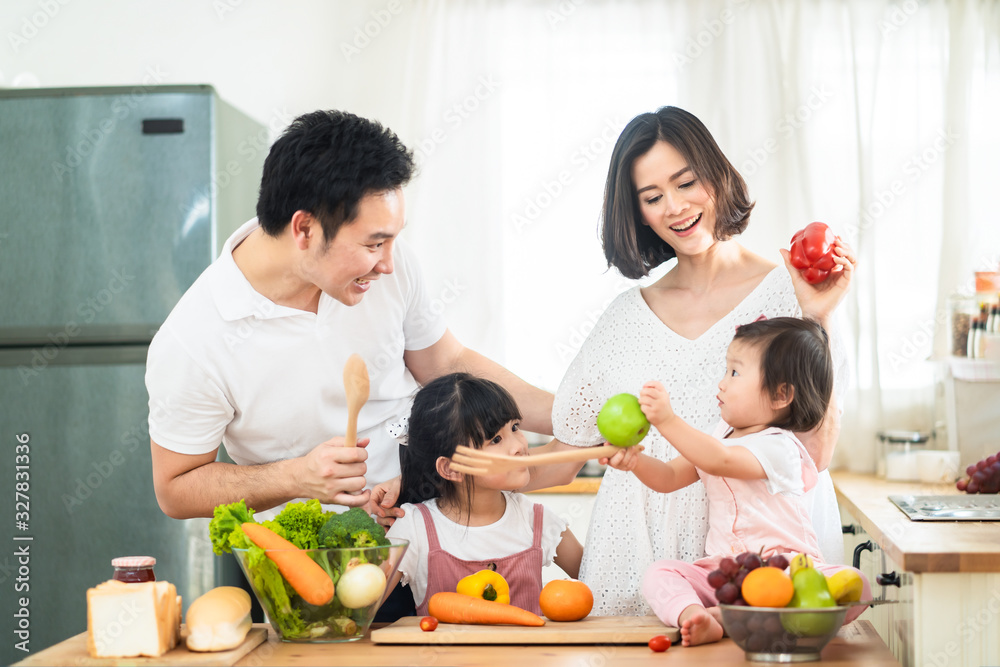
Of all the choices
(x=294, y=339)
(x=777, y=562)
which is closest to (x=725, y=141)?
(x=294, y=339)

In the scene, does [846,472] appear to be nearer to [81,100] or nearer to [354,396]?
[354,396]

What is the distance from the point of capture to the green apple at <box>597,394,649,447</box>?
118 cm

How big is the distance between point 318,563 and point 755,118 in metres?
2.51

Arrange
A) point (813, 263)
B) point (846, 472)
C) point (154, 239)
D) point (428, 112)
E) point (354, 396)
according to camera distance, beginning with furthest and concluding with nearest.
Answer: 1. point (428, 112)
2. point (846, 472)
3. point (154, 239)
4. point (813, 263)
5. point (354, 396)

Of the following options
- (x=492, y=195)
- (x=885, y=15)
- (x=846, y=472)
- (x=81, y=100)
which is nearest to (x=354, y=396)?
(x=81, y=100)

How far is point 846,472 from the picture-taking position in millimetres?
3008

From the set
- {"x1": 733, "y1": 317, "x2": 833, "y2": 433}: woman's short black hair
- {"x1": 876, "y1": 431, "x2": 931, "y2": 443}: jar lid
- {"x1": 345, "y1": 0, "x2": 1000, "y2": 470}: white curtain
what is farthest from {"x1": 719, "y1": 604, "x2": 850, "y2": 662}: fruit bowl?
{"x1": 345, "y1": 0, "x2": 1000, "y2": 470}: white curtain

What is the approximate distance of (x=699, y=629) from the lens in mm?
1153

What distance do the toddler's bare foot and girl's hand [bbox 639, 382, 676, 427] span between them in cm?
25

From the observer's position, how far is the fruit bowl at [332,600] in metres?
1.15

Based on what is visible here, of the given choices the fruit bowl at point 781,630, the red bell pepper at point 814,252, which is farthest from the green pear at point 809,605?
the red bell pepper at point 814,252

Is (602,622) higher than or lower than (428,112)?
lower

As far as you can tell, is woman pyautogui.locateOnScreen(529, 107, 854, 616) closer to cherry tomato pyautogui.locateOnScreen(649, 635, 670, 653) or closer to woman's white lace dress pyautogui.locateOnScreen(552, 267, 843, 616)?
woman's white lace dress pyautogui.locateOnScreen(552, 267, 843, 616)

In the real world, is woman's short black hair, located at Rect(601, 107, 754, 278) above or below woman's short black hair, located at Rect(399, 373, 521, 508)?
above
